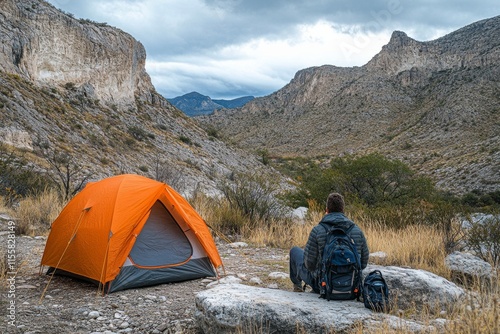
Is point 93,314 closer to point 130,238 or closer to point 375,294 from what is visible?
point 130,238

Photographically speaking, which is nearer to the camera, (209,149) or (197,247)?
(197,247)

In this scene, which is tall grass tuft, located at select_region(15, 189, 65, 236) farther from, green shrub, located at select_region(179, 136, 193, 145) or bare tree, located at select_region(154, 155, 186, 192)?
green shrub, located at select_region(179, 136, 193, 145)

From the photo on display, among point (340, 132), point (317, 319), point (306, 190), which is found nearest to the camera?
point (317, 319)

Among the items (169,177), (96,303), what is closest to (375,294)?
(96,303)

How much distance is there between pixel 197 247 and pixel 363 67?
3509 inches

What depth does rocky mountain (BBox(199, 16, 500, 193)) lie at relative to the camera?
144 feet

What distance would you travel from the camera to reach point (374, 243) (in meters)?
8.63

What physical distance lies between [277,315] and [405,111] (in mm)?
70045

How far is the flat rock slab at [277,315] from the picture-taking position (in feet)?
13.0

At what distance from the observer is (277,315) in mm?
4156

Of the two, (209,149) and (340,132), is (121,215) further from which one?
(340,132)

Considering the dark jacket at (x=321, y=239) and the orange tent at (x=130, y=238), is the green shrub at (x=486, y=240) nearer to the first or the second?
the dark jacket at (x=321, y=239)

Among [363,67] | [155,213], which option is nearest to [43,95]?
[155,213]

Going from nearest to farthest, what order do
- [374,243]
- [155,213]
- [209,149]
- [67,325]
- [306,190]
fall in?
[67,325], [155,213], [374,243], [306,190], [209,149]
